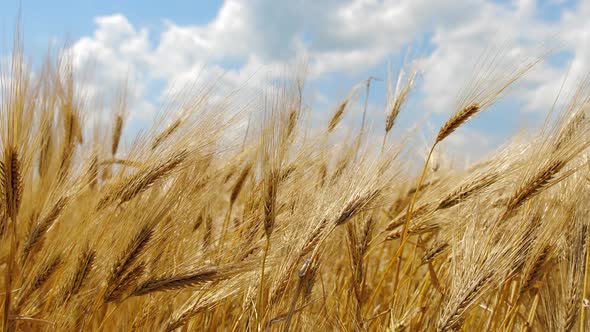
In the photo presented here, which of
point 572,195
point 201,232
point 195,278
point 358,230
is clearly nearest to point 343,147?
point 358,230

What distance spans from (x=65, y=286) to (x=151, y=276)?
0.19 meters

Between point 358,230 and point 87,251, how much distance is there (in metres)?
0.84

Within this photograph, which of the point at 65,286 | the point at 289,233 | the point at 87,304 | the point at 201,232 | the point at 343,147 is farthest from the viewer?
the point at 343,147

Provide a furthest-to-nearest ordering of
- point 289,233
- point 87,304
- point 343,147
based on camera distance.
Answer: point 343,147 → point 289,233 → point 87,304

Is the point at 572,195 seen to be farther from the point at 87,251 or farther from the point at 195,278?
the point at 87,251

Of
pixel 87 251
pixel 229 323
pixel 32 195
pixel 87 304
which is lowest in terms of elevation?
pixel 229 323

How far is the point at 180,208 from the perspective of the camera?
1.43 metres

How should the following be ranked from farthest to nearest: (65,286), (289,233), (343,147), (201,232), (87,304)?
(343,147)
(201,232)
(289,233)
(87,304)
(65,286)

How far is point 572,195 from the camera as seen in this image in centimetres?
165

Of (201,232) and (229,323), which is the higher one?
(201,232)

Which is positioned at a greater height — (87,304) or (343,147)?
(343,147)

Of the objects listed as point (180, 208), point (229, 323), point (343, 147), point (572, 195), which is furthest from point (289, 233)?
point (572, 195)

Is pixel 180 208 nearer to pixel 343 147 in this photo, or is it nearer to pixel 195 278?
pixel 195 278

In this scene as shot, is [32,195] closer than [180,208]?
No
